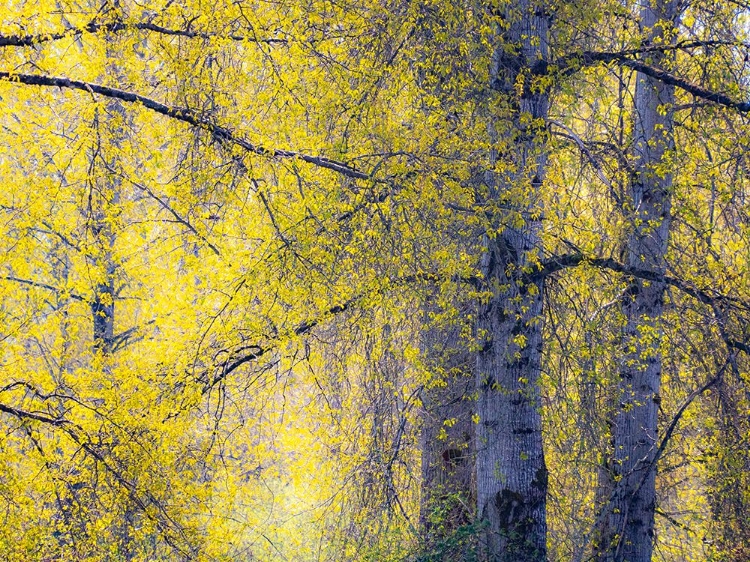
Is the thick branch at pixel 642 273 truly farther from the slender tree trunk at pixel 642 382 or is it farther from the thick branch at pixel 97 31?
the thick branch at pixel 97 31

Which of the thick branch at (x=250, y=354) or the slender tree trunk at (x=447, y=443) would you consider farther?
the slender tree trunk at (x=447, y=443)

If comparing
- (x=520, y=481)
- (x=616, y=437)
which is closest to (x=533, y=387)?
(x=520, y=481)

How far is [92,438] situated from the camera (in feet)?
20.7

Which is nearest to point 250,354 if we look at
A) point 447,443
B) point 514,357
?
point 514,357

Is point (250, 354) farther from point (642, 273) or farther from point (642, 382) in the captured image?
point (642, 382)

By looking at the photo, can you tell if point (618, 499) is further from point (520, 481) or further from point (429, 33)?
Result: point (429, 33)

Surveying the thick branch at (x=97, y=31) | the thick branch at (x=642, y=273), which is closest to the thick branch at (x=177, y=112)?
the thick branch at (x=97, y=31)

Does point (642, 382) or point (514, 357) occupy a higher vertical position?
point (642, 382)

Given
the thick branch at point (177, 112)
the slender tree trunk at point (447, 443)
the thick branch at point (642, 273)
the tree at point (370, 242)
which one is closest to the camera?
the thick branch at point (177, 112)

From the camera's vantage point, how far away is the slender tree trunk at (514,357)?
7.02 m

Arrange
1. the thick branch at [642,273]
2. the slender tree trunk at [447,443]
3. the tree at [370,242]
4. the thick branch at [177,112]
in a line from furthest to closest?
the slender tree trunk at [447,443] < the thick branch at [642,273] < the tree at [370,242] < the thick branch at [177,112]

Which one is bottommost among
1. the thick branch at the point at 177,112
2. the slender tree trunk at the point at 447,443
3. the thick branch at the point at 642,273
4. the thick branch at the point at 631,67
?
the slender tree trunk at the point at 447,443

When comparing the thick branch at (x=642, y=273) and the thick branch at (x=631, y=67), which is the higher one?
the thick branch at (x=631, y=67)

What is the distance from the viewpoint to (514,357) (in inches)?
278
